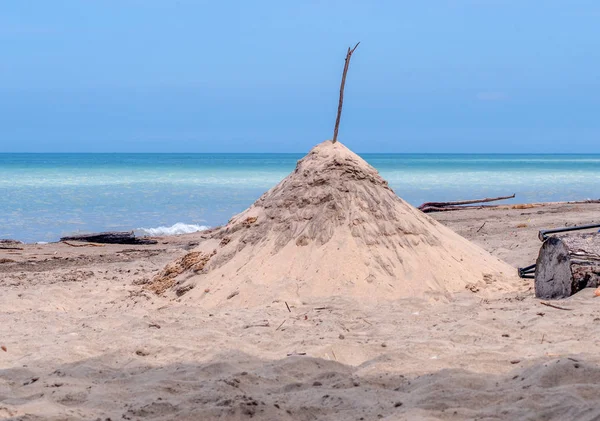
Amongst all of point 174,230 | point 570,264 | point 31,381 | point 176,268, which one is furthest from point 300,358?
point 174,230

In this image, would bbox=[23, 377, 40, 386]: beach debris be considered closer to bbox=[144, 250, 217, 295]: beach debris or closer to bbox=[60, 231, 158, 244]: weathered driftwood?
bbox=[144, 250, 217, 295]: beach debris

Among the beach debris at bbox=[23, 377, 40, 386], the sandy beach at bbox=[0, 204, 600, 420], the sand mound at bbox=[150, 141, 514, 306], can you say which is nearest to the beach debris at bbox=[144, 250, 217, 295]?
the sand mound at bbox=[150, 141, 514, 306]

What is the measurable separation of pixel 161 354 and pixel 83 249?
889cm

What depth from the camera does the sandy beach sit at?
3.62 m

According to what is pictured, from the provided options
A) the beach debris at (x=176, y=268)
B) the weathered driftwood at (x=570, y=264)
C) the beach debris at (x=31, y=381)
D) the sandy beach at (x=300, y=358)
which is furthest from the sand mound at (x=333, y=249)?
the beach debris at (x=31, y=381)

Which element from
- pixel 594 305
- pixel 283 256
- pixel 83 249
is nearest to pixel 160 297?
pixel 283 256

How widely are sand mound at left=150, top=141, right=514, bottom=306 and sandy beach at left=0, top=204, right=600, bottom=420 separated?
317 mm

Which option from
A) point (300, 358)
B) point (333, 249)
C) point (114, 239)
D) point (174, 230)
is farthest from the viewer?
point (174, 230)

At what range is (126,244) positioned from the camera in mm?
14227

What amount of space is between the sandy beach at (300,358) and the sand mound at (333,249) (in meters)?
0.32

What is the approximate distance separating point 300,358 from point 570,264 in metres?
2.74

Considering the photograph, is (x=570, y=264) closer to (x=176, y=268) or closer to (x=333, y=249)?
(x=333, y=249)

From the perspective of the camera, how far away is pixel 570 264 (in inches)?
233

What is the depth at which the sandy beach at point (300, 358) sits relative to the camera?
362 centimetres
